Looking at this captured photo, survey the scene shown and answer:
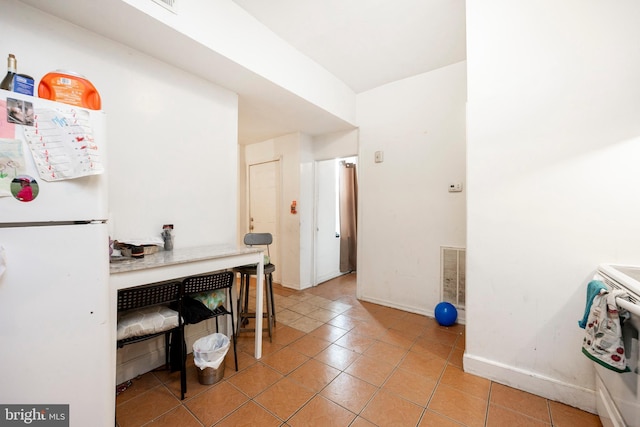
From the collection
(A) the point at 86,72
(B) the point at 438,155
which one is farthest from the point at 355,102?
(A) the point at 86,72

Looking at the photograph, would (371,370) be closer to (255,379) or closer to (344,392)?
(344,392)

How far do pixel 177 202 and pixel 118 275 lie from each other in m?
0.93

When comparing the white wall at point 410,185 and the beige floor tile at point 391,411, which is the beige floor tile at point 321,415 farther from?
the white wall at point 410,185

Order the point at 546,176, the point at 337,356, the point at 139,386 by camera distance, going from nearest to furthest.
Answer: the point at 546,176 < the point at 139,386 < the point at 337,356

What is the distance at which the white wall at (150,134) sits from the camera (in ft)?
5.07

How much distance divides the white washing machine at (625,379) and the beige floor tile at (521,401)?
271 millimetres

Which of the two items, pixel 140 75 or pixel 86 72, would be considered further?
pixel 140 75

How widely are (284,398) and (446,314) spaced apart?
6.34 ft

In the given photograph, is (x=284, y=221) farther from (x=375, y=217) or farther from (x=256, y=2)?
(x=256, y=2)

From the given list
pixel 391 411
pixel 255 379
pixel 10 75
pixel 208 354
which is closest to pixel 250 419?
pixel 255 379

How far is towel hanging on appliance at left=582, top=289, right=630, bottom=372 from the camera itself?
112 cm

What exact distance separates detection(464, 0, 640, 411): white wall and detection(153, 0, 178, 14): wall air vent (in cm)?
210

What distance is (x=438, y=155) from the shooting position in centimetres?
294

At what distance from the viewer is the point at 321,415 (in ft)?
5.06
